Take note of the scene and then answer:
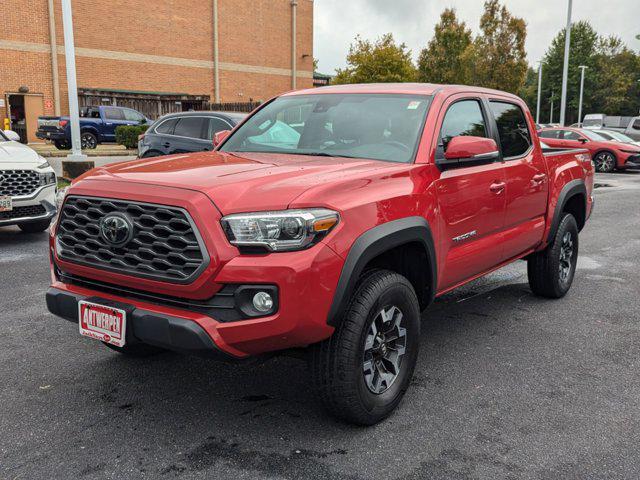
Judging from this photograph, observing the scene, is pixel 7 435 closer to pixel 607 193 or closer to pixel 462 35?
pixel 607 193

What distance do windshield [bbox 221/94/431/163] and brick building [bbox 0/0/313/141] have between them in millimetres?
29389

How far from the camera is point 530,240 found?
495 centimetres

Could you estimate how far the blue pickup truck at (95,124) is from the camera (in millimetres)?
23250

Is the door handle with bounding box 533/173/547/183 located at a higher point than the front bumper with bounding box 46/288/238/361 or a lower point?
higher

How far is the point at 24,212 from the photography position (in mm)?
7727

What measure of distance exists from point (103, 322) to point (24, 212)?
215 inches

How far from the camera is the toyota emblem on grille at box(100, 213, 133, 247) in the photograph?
2912mm

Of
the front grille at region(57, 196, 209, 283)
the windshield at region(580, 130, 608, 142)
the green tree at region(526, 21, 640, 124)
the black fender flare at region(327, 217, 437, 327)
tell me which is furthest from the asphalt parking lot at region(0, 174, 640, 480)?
the green tree at region(526, 21, 640, 124)

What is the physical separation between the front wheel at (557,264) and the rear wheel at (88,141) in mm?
21940

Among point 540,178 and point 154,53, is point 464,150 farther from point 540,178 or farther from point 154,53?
point 154,53

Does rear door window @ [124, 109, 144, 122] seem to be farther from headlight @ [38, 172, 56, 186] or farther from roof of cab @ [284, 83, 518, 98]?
roof of cab @ [284, 83, 518, 98]

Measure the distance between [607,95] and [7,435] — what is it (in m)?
73.7

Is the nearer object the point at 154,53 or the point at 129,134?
the point at 129,134

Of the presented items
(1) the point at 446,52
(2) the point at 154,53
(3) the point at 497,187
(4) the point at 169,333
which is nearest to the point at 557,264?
(3) the point at 497,187
